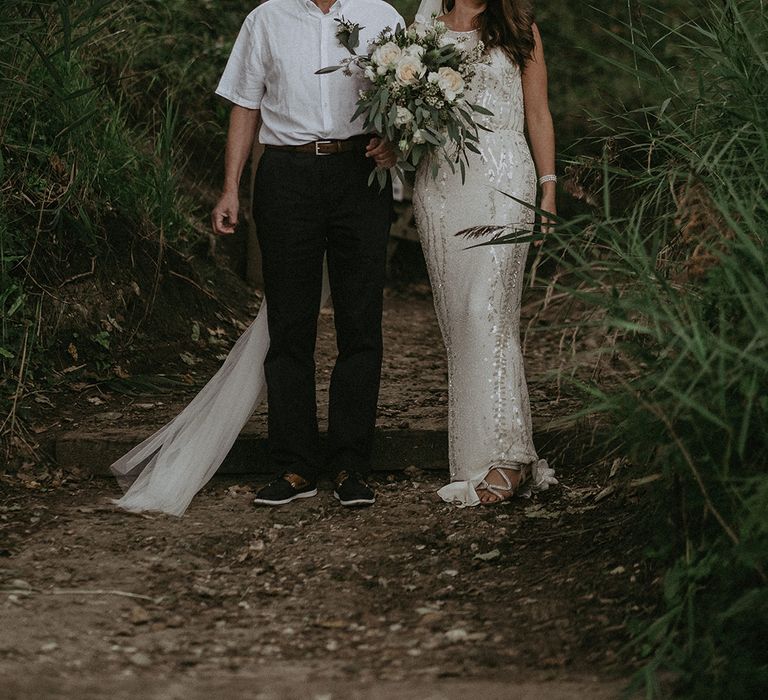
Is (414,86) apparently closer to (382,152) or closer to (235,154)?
(382,152)

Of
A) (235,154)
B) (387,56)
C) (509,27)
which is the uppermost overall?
(509,27)

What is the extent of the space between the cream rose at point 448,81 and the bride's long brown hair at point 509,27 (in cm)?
34

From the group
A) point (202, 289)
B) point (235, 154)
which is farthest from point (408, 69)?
point (202, 289)

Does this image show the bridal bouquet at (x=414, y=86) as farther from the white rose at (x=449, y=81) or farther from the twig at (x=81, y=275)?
the twig at (x=81, y=275)

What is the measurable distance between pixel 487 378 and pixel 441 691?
1.86m

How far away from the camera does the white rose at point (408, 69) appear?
13.4ft

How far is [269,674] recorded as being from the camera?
3031mm

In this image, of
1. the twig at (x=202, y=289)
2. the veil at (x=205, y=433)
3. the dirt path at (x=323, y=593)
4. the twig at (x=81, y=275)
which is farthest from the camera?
the twig at (x=202, y=289)

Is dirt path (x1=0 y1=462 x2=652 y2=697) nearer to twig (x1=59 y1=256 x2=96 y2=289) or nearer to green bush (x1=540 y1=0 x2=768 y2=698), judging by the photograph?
green bush (x1=540 y1=0 x2=768 y2=698)

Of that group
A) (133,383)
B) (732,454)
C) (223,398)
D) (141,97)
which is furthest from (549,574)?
(141,97)

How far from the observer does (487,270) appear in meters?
4.48

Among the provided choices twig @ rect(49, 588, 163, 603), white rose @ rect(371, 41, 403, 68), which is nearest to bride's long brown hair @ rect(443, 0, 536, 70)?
white rose @ rect(371, 41, 403, 68)

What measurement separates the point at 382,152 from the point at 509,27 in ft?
2.29

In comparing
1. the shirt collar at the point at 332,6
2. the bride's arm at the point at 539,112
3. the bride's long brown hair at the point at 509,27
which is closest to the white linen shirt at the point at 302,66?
the shirt collar at the point at 332,6
